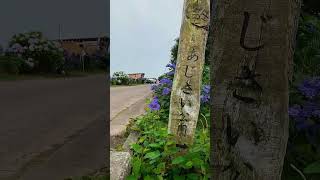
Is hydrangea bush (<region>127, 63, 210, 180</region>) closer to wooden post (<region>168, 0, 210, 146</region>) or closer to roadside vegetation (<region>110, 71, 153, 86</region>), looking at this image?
wooden post (<region>168, 0, 210, 146</region>)

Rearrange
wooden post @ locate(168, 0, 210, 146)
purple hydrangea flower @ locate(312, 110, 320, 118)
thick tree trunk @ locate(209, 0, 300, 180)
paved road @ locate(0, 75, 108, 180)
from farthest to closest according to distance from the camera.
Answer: paved road @ locate(0, 75, 108, 180)
wooden post @ locate(168, 0, 210, 146)
purple hydrangea flower @ locate(312, 110, 320, 118)
thick tree trunk @ locate(209, 0, 300, 180)

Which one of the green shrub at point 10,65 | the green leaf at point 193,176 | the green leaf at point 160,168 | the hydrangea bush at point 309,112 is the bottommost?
the green shrub at point 10,65

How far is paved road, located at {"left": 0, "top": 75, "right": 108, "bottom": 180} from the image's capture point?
21.4 feet

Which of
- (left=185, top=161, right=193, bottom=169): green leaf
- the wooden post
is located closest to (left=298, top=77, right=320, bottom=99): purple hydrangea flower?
(left=185, top=161, right=193, bottom=169): green leaf

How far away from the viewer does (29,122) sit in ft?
33.0

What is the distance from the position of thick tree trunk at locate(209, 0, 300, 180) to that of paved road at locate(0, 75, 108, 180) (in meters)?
4.18

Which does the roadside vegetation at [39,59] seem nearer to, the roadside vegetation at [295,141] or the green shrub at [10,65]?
the green shrub at [10,65]

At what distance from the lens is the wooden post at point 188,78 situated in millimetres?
5188

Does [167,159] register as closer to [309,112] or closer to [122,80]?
[309,112]

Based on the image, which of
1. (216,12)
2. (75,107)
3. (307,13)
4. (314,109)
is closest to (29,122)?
(75,107)

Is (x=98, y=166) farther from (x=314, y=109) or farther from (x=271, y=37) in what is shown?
(x=271, y=37)

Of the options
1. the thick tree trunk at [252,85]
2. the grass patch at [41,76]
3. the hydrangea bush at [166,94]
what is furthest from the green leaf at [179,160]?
the grass patch at [41,76]

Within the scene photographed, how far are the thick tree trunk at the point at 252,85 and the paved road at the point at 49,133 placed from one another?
418cm

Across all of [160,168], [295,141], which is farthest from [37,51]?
[295,141]
